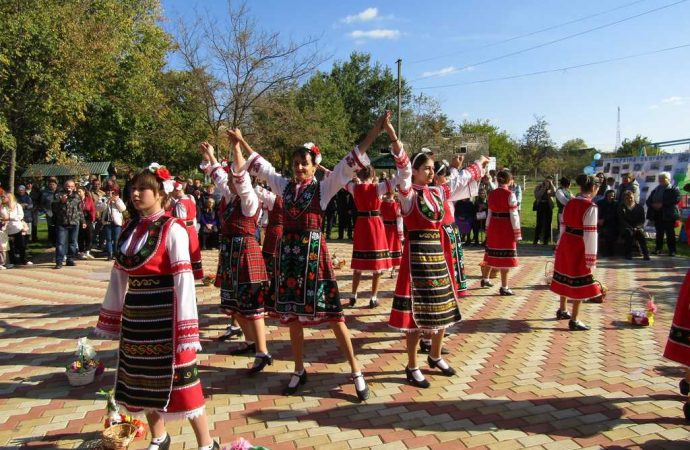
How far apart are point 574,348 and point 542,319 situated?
1.20 meters

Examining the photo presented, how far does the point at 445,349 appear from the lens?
5539 millimetres

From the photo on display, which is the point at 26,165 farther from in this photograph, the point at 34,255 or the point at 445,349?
the point at 445,349

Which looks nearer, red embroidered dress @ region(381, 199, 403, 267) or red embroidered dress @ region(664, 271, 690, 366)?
red embroidered dress @ region(664, 271, 690, 366)

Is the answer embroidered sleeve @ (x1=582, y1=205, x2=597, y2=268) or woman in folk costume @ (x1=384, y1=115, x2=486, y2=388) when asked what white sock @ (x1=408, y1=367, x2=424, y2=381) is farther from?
embroidered sleeve @ (x1=582, y1=205, x2=597, y2=268)

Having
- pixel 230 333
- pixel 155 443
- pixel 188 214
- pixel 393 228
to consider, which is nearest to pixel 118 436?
pixel 155 443

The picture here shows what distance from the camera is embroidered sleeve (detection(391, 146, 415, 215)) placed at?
4032mm

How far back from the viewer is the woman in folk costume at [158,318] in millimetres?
3006

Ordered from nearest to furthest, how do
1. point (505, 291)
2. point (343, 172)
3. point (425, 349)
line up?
1. point (343, 172)
2. point (425, 349)
3. point (505, 291)

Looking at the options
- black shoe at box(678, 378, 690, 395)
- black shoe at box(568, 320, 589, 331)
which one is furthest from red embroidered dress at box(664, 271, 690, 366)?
black shoe at box(568, 320, 589, 331)

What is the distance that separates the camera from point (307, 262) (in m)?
4.20

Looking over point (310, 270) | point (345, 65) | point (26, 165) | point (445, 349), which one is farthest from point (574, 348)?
point (345, 65)

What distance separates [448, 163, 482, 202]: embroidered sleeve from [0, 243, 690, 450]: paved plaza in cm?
178

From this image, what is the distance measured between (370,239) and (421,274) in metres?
3.05

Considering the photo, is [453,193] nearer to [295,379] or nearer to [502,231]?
[295,379]
